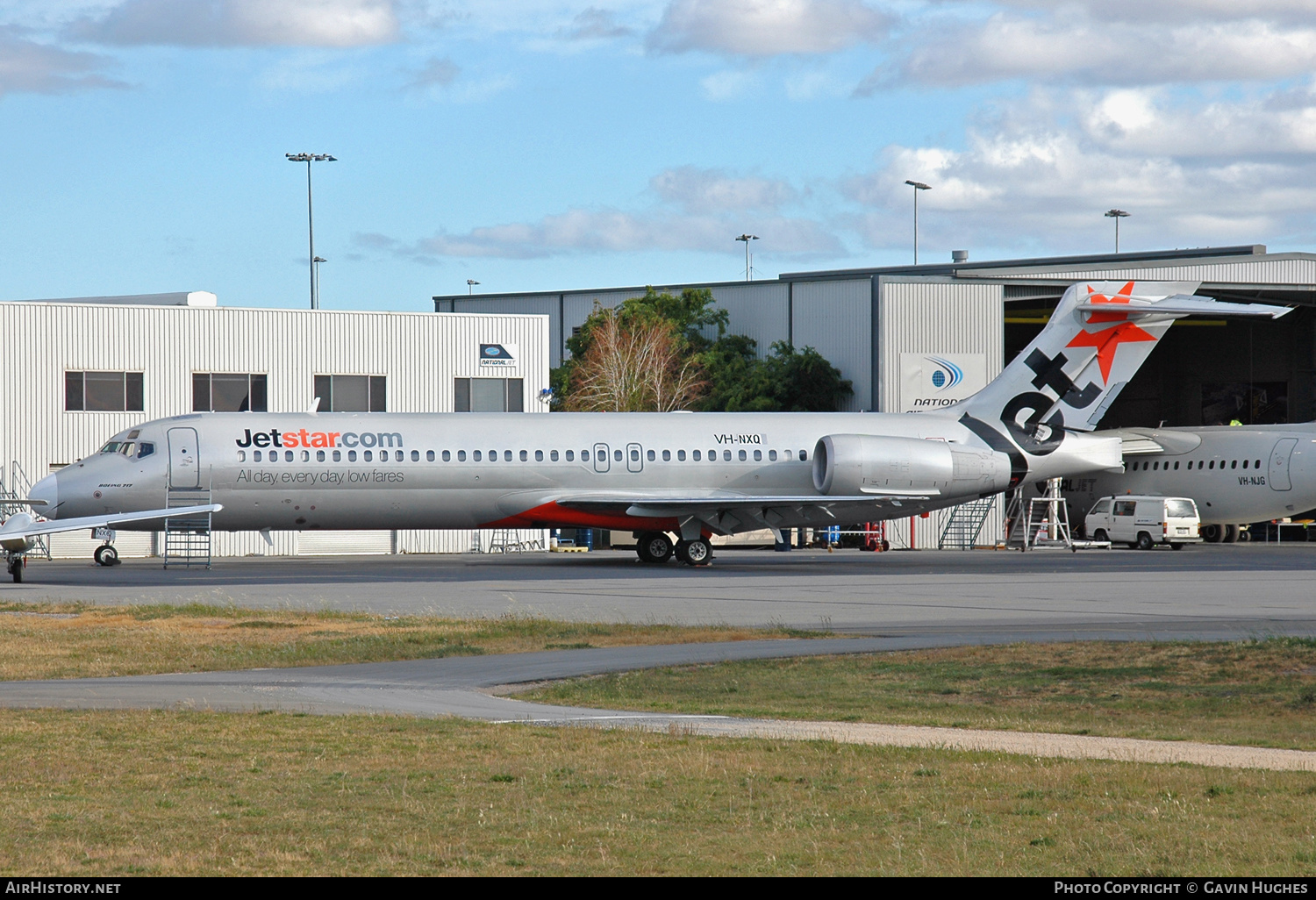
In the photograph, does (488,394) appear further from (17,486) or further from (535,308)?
(535,308)

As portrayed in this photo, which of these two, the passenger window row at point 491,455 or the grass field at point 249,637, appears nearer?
the grass field at point 249,637

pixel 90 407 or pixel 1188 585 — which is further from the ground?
pixel 90 407

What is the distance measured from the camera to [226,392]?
169ft

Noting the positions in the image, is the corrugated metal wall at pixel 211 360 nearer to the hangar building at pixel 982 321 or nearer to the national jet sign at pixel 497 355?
the national jet sign at pixel 497 355

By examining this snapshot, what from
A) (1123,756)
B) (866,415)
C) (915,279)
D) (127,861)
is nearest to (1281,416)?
(915,279)

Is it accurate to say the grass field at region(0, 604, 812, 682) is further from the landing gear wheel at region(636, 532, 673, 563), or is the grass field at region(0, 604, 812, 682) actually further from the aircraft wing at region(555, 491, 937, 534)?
the landing gear wheel at region(636, 532, 673, 563)

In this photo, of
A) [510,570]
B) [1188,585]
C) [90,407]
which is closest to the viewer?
[1188,585]

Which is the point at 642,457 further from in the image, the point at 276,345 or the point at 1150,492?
the point at 1150,492

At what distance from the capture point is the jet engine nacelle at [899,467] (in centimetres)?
4050

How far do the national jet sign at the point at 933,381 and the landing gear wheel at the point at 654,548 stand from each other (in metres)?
19.0

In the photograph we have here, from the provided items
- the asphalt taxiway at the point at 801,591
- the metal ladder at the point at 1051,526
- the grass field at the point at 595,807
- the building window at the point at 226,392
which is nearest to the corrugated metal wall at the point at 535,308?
the building window at the point at 226,392

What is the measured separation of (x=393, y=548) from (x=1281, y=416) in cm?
4843

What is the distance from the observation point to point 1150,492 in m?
61.1
